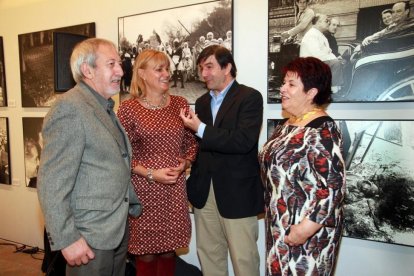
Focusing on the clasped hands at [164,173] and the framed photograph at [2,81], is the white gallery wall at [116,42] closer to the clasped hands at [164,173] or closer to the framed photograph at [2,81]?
the framed photograph at [2,81]

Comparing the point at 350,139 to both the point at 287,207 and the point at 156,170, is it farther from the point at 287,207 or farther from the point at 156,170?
the point at 156,170

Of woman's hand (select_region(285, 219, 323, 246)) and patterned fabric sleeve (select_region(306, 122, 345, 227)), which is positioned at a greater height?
patterned fabric sleeve (select_region(306, 122, 345, 227))

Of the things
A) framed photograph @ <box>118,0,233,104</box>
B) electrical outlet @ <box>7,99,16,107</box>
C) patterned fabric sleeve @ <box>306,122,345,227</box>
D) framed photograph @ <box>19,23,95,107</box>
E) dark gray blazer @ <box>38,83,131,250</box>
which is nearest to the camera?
dark gray blazer @ <box>38,83,131,250</box>

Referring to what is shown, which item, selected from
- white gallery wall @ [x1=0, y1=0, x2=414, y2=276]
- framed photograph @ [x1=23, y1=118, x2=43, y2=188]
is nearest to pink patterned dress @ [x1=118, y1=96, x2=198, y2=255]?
white gallery wall @ [x1=0, y1=0, x2=414, y2=276]

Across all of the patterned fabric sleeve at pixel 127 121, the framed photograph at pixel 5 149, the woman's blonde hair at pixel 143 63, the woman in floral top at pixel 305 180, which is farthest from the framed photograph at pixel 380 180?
the framed photograph at pixel 5 149

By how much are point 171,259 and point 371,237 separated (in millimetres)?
1272

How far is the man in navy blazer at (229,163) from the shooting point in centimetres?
205

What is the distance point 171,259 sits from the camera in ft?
7.69

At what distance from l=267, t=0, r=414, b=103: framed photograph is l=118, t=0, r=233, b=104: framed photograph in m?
0.42

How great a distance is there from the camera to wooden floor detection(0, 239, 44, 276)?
11.1ft

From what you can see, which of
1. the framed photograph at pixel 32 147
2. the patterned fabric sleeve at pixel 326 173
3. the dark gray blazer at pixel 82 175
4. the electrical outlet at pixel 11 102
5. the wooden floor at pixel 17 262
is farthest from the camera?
the electrical outlet at pixel 11 102

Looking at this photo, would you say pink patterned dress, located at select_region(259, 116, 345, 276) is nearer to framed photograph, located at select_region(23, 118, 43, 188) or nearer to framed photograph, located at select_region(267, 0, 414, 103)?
framed photograph, located at select_region(267, 0, 414, 103)

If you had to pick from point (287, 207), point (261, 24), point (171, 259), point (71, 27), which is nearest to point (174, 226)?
point (171, 259)

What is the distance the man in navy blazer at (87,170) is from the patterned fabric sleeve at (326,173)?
86 cm
